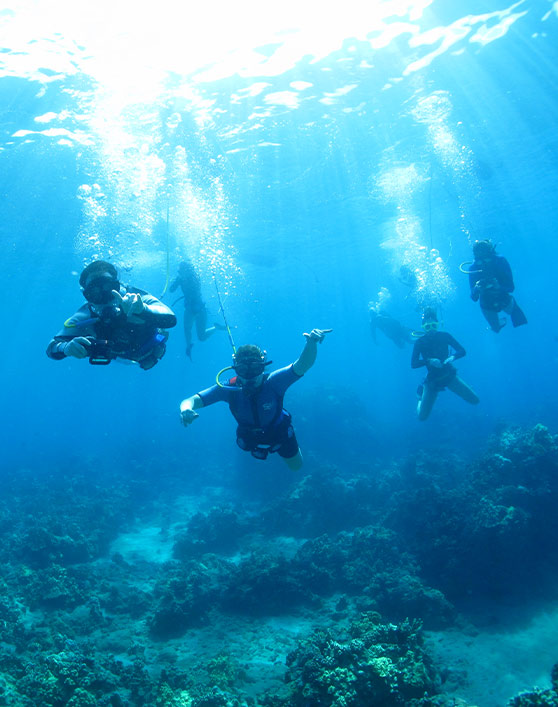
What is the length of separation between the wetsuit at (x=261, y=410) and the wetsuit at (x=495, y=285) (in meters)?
6.47

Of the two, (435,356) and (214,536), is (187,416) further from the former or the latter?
(214,536)

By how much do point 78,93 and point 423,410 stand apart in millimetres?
16183

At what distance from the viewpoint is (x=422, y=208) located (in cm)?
3269

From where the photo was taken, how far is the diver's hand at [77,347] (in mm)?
4324

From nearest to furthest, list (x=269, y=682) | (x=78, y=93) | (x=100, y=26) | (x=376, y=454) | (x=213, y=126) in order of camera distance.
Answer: (x=269, y=682) → (x=100, y=26) → (x=78, y=93) → (x=213, y=126) → (x=376, y=454)

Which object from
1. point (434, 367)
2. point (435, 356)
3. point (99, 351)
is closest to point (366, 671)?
point (99, 351)

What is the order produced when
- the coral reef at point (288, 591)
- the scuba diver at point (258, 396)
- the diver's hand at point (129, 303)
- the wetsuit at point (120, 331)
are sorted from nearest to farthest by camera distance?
the wetsuit at point (120, 331) < the diver's hand at point (129, 303) < the scuba diver at point (258, 396) < the coral reef at point (288, 591)

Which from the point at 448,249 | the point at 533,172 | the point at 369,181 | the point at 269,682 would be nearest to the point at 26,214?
the point at 369,181

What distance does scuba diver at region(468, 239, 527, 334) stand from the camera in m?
10.0

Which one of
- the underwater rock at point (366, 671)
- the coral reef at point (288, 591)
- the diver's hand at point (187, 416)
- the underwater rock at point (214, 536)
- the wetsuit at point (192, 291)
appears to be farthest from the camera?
the wetsuit at point (192, 291)

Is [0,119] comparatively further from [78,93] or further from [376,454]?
[376,454]

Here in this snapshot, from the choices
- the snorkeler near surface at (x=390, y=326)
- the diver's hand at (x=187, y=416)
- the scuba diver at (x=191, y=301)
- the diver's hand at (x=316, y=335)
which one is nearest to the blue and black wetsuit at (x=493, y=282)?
the diver's hand at (x=316, y=335)

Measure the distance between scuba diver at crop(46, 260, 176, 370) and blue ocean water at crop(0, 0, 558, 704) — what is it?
136 inches

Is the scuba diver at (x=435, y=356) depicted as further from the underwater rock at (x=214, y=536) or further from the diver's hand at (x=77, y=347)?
the diver's hand at (x=77, y=347)
